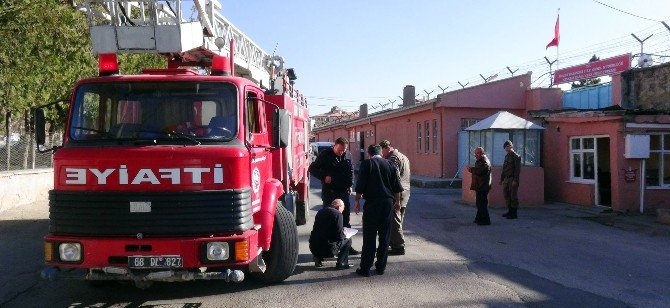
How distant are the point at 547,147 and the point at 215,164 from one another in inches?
531

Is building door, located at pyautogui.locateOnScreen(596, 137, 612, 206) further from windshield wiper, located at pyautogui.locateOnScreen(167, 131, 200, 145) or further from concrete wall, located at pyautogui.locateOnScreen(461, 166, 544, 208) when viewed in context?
windshield wiper, located at pyautogui.locateOnScreen(167, 131, 200, 145)

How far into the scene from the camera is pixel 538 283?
7195 mm

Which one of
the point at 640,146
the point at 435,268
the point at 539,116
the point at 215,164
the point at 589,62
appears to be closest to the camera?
the point at 215,164

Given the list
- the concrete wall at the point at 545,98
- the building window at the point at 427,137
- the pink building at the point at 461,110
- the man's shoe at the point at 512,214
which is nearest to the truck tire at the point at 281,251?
the man's shoe at the point at 512,214

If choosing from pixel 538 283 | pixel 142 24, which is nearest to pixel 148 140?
pixel 142 24

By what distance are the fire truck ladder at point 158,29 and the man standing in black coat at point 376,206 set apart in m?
2.28

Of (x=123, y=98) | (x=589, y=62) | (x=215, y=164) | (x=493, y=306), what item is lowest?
(x=493, y=306)

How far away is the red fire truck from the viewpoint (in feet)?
18.1

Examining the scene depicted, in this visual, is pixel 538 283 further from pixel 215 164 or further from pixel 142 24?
pixel 142 24

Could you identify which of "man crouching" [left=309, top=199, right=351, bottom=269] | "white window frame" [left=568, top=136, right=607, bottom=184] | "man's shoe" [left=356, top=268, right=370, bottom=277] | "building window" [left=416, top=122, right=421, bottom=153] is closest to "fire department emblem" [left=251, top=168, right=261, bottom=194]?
"man crouching" [left=309, top=199, right=351, bottom=269]

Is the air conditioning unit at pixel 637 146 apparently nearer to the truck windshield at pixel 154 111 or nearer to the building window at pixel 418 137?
the truck windshield at pixel 154 111

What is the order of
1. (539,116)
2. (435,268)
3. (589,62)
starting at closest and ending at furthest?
(435,268) < (539,116) < (589,62)

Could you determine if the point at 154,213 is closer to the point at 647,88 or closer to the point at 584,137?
the point at 584,137

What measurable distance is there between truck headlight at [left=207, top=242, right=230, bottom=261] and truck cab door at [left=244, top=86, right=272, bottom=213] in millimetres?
624
